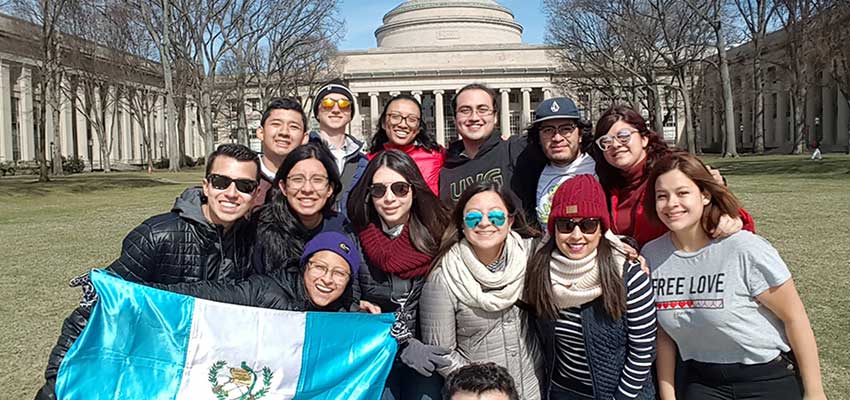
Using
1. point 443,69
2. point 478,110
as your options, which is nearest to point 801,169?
point 478,110

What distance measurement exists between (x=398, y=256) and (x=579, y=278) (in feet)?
3.50

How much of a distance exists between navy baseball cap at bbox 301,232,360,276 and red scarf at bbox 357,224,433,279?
105 millimetres

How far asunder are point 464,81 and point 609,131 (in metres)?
70.9

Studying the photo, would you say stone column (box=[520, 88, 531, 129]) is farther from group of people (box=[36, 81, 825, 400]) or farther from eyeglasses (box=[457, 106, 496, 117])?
group of people (box=[36, 81, 825, 400])

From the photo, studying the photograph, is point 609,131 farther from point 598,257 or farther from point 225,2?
point 225,2

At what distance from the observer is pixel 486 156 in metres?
5.14

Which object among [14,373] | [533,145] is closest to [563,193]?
[533,145]

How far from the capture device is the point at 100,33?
39500 millimetres

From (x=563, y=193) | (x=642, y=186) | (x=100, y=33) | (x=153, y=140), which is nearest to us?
(x=563, y=193)

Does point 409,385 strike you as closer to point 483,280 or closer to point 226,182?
point 483,280

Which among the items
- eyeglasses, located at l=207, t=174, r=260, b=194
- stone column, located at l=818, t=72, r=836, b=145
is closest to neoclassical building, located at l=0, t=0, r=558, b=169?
stone column, located at l=818, t=72, r=836, b=145

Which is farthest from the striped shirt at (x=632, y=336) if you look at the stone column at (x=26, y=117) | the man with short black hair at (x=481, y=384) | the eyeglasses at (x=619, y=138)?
the stone column at (x=26, y=117)

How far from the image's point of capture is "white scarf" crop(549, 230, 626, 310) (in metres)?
3.50

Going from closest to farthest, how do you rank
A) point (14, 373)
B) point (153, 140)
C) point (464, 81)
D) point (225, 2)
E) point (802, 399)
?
point (802, 399) → point (14, 373) → point (225, 2) → point (153, 140) → point (464, 81)
